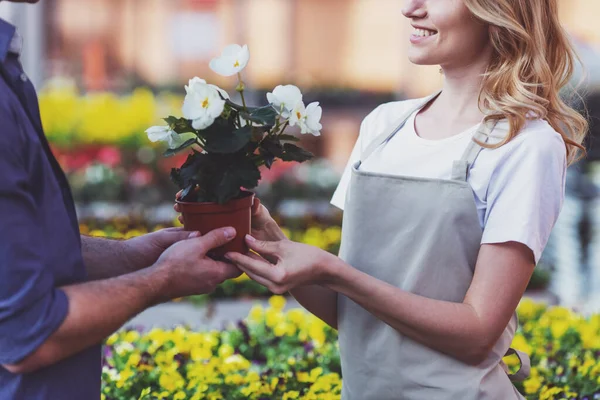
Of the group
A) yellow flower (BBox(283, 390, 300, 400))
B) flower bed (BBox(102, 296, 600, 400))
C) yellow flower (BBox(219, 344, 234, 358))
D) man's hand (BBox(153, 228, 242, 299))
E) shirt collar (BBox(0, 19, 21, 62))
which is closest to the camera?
shirt collar (BBox(0, 19, 21, 62))

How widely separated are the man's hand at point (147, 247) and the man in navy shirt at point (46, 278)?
25cm

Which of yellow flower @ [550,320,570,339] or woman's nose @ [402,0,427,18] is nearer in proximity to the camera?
woman's nose @ [402,0,427,18]

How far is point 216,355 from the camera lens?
2.89m

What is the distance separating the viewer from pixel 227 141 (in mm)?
1647

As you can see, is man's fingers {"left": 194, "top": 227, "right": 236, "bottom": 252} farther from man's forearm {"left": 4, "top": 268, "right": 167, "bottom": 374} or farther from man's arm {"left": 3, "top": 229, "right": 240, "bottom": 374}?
man's forearm {"left": 4, "top": 268, "right": 167, "bottom": 374}

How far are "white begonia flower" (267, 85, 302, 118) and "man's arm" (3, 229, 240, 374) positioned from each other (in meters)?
0.32

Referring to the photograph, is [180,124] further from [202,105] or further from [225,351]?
[225,351]

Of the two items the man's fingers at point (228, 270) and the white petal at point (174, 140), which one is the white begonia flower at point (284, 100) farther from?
the man's fingers at point (228, 270)

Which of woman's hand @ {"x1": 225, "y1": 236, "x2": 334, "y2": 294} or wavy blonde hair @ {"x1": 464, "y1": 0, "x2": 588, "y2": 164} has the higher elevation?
wavy blonde hair @ {"x1": 464, "y1": 0, "x2": 588, "y2": 164}

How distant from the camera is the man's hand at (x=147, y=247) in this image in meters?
1.89

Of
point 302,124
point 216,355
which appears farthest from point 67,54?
point 302,124

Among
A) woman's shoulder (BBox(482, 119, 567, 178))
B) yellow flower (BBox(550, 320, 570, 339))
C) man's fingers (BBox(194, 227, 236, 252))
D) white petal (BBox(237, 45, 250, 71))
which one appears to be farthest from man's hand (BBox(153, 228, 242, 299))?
yellow flower (BBox(550, 320, 570, 339))

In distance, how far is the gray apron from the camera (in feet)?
5.56

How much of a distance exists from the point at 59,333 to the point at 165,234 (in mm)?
574
